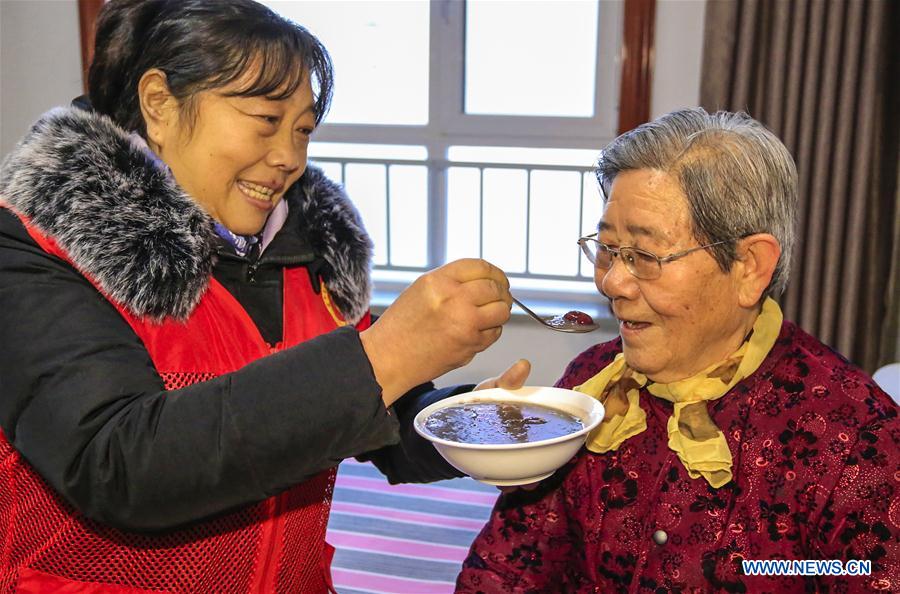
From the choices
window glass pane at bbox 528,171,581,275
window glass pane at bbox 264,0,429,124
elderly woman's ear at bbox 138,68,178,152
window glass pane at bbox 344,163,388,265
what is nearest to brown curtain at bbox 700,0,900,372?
window glass pane at bbox 528,171,581,275

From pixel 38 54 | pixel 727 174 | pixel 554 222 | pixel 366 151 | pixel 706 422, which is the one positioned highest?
pixel 38 54

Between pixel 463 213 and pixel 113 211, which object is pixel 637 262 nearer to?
pixel 113 211

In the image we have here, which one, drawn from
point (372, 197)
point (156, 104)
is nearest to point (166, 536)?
point (156, 104)

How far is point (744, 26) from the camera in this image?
344cm

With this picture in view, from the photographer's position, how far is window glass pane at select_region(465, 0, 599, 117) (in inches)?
155

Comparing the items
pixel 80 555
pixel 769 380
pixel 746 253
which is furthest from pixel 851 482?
pixel 80 555

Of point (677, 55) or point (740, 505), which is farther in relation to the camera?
point (677, 55)

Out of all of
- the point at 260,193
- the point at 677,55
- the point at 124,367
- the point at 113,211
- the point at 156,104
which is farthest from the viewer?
the point at 677,55

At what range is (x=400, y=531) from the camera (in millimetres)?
2912

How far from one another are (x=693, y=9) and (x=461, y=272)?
2887mm

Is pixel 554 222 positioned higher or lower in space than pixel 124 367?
lower

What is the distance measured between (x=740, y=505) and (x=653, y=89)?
2.65 metres

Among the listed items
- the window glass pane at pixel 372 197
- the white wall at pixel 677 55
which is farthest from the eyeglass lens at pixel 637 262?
the window glass pane at pixel 372 197

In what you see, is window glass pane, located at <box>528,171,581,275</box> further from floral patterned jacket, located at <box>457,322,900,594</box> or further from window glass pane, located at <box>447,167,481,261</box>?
floral patterned jacket, located at <box>457,322,900,594</box>
